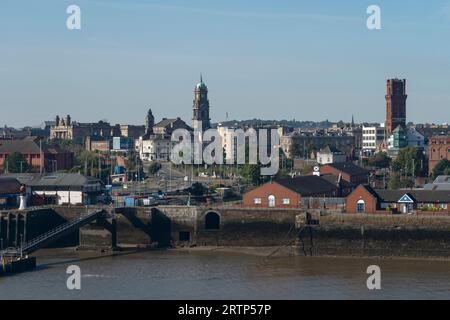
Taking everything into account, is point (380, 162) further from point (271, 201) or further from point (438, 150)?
point (271, 201)

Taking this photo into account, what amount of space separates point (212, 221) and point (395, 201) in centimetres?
999

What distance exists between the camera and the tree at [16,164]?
84250mm

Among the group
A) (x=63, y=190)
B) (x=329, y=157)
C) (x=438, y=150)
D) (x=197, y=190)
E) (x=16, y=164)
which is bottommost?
(x=197, y=190)

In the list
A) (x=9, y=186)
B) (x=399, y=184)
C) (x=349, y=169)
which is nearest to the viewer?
(x=9, y=186)

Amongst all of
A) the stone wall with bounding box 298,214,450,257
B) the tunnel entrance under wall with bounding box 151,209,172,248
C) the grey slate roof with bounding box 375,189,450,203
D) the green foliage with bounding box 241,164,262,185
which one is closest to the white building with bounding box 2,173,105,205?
the tunnel entrance under wall with bounding box 151,209,172,248

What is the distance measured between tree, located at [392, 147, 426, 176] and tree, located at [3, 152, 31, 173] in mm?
33237

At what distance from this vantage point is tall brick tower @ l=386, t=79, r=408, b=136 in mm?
117312

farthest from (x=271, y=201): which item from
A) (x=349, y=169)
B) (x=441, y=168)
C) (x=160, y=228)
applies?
(x=441, y=168)

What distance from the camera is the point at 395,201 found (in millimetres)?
54156

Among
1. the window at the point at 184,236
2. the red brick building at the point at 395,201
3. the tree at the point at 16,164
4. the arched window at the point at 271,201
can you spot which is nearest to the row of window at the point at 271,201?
the arched window at the point at 271,201

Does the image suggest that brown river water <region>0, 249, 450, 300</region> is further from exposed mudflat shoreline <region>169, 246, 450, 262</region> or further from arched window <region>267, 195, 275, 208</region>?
arched window <region>267, 195, 275, 208</region>

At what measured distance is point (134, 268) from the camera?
4534cm

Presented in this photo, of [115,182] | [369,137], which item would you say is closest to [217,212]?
[115,182]

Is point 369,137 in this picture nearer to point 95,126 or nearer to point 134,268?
point 95,126
